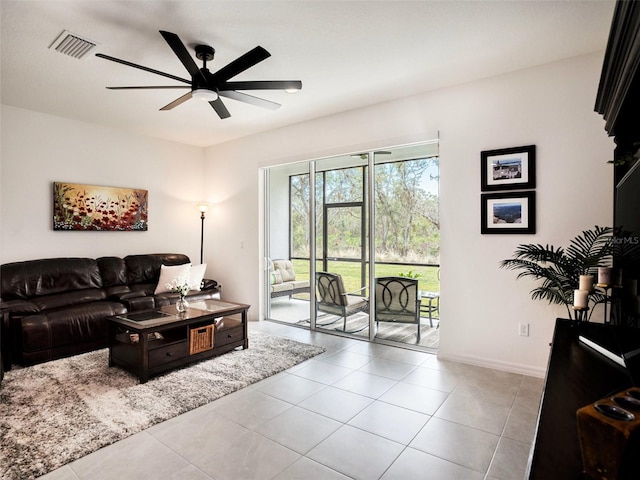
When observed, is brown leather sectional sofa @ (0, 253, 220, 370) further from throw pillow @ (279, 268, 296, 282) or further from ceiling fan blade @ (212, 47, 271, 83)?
ceiling fan blade @ (212, 47, 271, 83)

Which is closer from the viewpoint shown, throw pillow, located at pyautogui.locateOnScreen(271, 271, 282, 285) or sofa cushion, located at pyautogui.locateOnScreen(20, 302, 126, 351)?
sofa cushion, located at pyautogui.locateOnScreen(20, 302, 126, 351)

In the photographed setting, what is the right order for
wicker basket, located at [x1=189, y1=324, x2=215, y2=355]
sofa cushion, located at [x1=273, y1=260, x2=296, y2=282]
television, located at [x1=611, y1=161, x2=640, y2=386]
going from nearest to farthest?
1. television, located at [x1=611, y1=161, x2=640, y2=386]
2. wicker basket, located at [x1=189, y1=324, x2=215, y2=355]
3. sofa cushion, located at [x1=273, y1=260, x2=296, y2=282]

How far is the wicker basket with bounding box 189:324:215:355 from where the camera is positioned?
11.4ft

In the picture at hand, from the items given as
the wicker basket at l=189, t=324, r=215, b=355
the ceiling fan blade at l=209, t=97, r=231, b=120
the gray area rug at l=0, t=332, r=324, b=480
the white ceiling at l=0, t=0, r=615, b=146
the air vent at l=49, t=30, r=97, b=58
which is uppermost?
the white ceiling at l=0, t=0, r=615, b=146

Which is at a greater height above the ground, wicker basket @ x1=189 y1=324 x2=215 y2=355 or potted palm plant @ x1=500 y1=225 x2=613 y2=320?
potted palm plant @ x1=500 y1=225 x2=613 y2=320

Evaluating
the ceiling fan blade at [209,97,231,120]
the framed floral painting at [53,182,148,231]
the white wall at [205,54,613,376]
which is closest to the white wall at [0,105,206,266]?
the framed floral painting at [53,182,148,231]

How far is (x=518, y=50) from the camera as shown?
2.98 metres

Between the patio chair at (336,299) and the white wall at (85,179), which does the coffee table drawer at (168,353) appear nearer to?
the patio chair at (336,299)

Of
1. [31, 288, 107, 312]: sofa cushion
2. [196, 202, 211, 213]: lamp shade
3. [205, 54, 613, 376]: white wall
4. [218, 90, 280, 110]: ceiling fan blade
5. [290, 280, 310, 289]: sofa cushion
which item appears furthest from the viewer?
[196, 202, 211, 213]: lamp shade

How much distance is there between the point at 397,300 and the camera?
→ 4.29 m

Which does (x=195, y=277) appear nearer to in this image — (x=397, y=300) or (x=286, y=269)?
(x=286, y=269)

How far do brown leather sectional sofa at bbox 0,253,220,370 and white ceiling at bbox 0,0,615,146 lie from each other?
6.49 ft

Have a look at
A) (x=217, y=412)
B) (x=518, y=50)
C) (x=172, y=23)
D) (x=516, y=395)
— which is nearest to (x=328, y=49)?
(x=172, y=23)

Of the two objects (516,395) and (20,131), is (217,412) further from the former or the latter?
(20,131)
